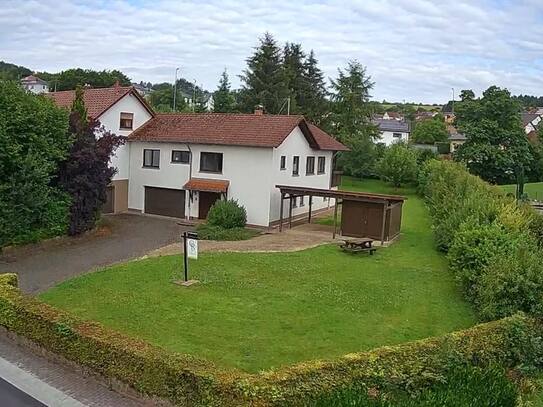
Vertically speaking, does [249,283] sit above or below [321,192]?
below

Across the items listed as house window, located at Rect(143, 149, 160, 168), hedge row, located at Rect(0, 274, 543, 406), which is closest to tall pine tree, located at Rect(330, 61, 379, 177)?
house window, located at Rect(143, 149, 160, 168)

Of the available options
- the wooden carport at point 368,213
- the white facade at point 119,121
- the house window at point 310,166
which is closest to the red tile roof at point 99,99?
the white facade at point 119,121

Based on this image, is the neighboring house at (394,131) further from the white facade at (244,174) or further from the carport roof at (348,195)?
the carport roof at (348,195)

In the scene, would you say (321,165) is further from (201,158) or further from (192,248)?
(192,248)

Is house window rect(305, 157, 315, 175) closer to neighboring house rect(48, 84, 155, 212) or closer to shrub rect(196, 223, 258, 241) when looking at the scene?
shrub rect(196, 223, 258, 241)

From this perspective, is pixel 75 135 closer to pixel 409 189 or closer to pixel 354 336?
pixel 354 336

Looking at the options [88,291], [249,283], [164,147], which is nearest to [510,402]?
[249,283]
